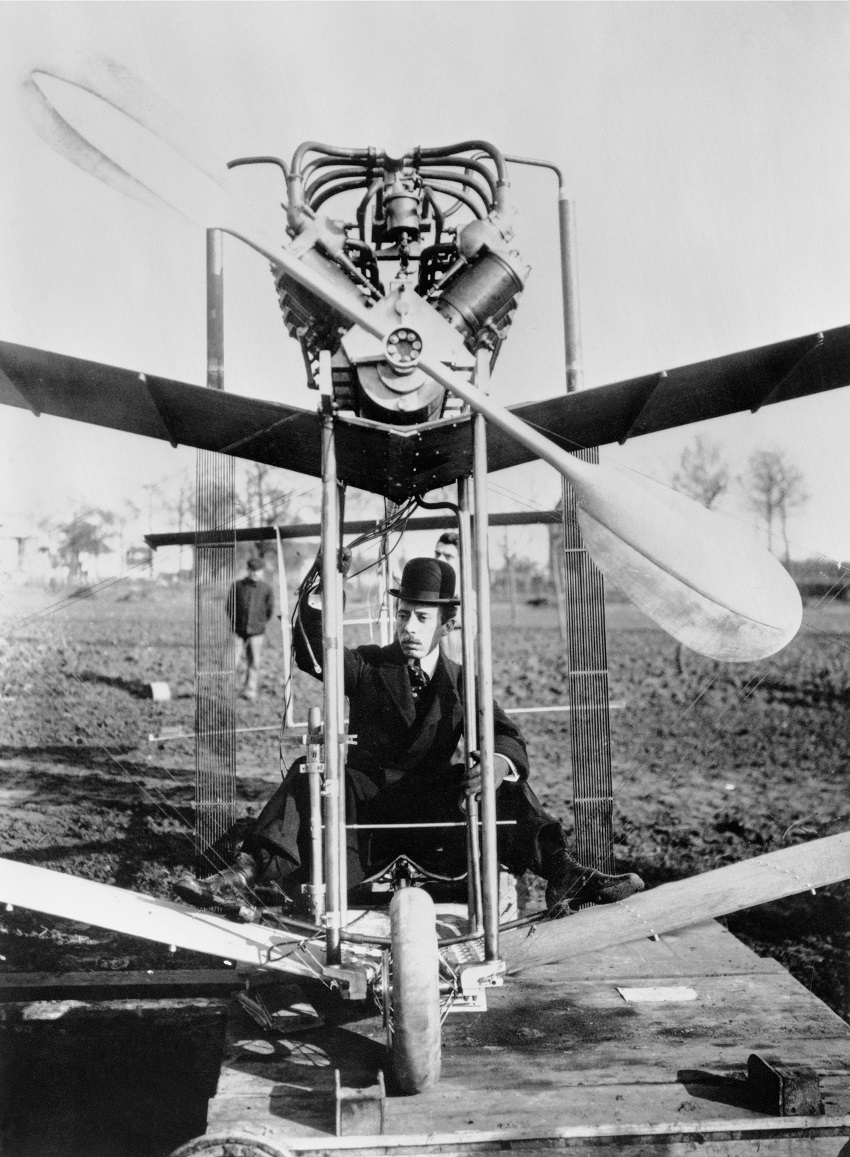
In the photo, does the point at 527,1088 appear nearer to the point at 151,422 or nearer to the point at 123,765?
the point at 151,422

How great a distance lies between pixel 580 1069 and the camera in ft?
10.7

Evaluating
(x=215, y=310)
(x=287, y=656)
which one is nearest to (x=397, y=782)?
(x=287, y=656)

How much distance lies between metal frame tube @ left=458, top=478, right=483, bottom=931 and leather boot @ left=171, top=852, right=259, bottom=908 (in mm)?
1045

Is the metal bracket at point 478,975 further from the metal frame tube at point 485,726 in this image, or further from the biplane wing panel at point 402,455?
the biplane wing panel at point 402,455

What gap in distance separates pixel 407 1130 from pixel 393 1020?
0.32 meters

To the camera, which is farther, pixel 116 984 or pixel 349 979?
pixel 116 984

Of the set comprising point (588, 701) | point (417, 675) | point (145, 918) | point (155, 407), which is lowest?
point (145, 918)

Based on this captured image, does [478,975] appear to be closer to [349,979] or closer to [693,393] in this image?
[349,979]

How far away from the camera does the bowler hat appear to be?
4684 millimetres

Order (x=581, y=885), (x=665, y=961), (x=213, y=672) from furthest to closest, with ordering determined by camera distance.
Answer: (x=213, y=672)
(x=665, y=961)
(x=581, y=885)

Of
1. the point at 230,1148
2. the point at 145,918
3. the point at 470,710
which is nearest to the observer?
the point at 230,1148

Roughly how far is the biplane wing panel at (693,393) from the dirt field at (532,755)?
125 centimetres

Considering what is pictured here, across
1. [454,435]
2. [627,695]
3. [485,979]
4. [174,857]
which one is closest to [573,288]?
[454,435]

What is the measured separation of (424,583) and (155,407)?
1.61 meters
